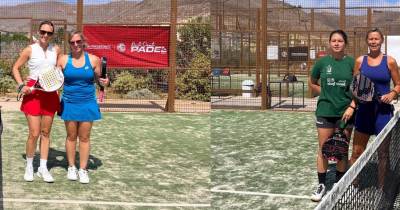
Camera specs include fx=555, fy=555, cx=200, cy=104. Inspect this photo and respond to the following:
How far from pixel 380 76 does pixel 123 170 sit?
3264 mm

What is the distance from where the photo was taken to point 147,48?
13125 millimetres

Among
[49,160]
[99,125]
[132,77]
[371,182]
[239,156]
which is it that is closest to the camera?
[371,182]

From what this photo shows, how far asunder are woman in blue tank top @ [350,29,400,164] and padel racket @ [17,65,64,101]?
2.89 metres

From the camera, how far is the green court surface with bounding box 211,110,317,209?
5695mm

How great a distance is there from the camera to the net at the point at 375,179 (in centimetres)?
339

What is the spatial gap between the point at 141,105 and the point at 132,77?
12.9 ft

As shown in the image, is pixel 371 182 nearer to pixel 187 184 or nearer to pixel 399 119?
pixel 399 119

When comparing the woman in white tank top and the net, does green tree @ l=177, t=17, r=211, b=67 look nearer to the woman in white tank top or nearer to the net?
the woman in white tank top

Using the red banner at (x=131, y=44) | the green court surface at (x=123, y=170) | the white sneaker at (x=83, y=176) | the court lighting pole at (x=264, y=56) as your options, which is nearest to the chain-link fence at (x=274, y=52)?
the court lighting pole at (x=264, y=56)

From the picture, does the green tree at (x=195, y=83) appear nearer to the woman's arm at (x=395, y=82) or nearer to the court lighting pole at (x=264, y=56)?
the court lighting pole at (x=264, y=56)

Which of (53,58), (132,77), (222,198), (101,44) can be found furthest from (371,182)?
(132,77)

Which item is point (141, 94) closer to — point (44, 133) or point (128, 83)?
point (128, 83)

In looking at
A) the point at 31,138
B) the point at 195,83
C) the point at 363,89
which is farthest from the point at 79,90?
the point at 195,83

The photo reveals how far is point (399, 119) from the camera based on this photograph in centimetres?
509
